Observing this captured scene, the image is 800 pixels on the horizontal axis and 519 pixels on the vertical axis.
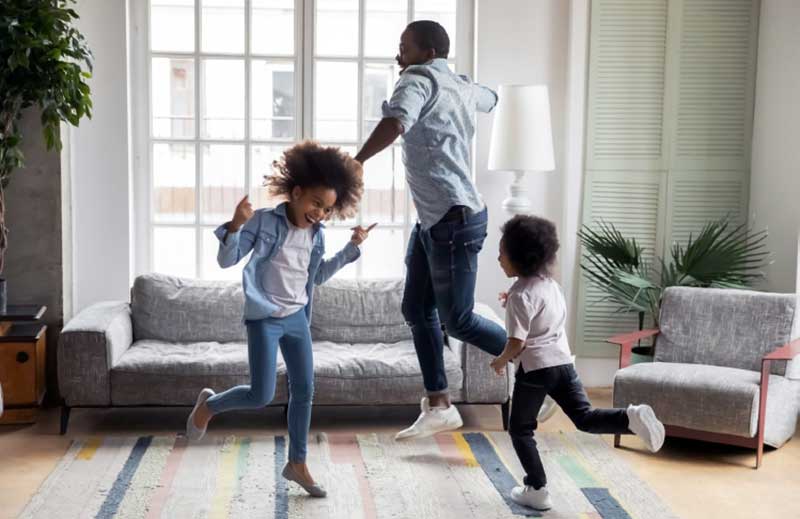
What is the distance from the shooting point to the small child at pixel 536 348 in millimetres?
3586

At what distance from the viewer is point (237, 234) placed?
3438 mm

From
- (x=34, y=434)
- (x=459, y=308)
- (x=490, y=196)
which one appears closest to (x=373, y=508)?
(x=459, y=308)

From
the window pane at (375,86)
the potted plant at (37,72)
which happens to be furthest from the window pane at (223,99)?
the potted plant at (37,72)

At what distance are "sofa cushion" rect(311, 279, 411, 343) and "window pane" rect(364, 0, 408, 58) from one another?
4.19 feet

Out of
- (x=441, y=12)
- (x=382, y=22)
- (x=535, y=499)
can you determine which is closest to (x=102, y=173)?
(x=382, y=22)

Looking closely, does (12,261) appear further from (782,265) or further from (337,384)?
(782,265)

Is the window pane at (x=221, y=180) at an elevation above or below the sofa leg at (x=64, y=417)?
above

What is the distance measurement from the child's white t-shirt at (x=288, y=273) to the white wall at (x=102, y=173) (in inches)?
82.9

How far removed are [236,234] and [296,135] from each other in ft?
7.48

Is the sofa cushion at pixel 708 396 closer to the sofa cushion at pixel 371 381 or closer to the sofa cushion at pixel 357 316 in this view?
the sofa cushion at pixel 371 381

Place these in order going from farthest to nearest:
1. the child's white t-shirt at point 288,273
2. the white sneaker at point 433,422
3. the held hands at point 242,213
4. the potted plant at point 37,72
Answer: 1. the potted plant at point 37,72
2. the white sneaker at point 433,422
3. the child's white t-shirt at point 288,273
4. the held hands at point 242,213

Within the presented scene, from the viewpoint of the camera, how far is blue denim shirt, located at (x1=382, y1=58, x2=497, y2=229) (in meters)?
3.68

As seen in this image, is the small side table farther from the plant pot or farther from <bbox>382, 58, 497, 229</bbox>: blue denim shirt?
the plant pot

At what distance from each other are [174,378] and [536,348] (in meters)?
1.75
